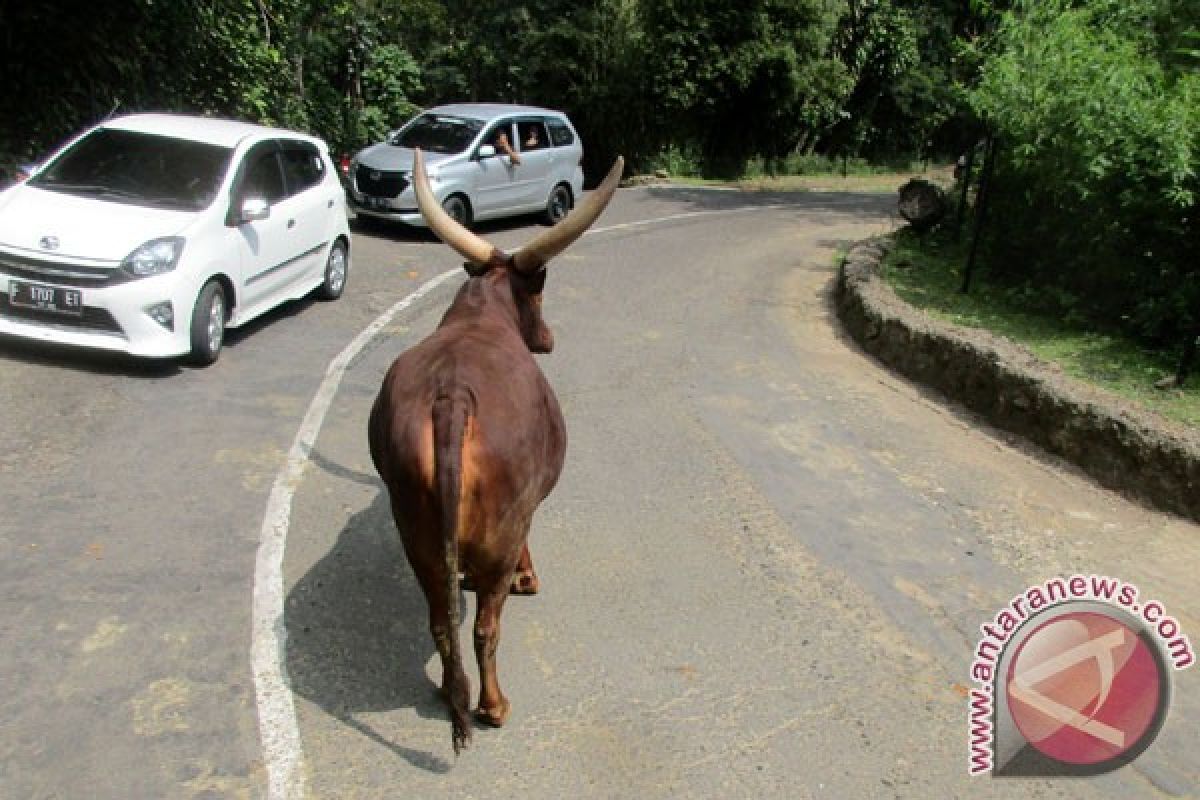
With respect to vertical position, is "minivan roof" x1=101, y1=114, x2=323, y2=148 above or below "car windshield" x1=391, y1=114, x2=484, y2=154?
above

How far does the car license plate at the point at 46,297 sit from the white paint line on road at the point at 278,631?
6.46 feet

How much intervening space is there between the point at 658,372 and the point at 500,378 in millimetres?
5879

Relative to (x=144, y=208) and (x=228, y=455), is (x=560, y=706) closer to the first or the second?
(x=228, y=455)

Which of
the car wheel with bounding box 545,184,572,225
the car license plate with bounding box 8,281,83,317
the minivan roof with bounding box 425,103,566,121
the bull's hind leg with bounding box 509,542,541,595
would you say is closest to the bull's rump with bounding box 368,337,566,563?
the bull's hind leg with bounding box 509,542,541,595

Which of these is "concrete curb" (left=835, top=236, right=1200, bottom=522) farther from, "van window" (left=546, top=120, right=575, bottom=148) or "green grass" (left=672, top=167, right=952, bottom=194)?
"green grass" (left=672, top=167, right=952, bottom=194)

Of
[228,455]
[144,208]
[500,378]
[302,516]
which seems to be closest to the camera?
[500,378]

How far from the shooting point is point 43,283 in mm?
8602

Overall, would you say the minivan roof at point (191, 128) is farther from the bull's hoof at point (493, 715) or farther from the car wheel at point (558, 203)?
the car wheel at point (558, 203)

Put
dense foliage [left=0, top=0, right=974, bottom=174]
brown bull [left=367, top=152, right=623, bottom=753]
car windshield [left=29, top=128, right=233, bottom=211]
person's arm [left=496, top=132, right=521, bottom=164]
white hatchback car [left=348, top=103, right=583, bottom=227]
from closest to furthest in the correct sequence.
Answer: brown bull [left=367, top=152, right=623, bottom=753]
car windshield [left=29, top=128, right=233, bottom=211]
dense foliage [left=0, top=0, right=974, bottom=174]
white hatchback car [left=348, top=103, right=583, bottom=227]
person's arm [left=496, top=132, right=521, bottom=164]

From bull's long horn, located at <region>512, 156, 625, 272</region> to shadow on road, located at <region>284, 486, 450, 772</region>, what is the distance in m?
1.88

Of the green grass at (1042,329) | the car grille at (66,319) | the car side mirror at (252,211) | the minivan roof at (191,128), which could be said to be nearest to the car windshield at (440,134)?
the minivan roof at (191,128)

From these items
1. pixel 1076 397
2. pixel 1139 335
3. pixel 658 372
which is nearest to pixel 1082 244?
pixel 1139 335

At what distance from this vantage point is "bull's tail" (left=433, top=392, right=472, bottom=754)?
412 centimetres

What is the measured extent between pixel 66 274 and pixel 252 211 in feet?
5.83
